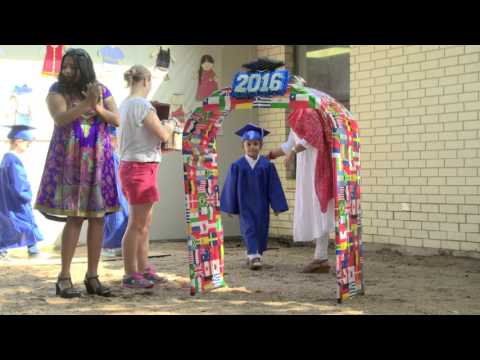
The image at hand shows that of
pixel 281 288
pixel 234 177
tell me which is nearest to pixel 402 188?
pixel 234 177

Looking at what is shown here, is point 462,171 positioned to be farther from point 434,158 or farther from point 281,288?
point 281,288

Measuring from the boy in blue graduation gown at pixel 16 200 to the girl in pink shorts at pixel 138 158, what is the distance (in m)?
3.05

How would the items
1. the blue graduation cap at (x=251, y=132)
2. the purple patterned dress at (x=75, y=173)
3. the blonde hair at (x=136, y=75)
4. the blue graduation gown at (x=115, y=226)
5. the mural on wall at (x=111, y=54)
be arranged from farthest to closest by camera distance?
the mural on wall at (x=111, y=54) → the blue graduation gown at (x=115, y=226) → the blue graduation cap at (x=251, y=132) → the blonde hair at (x=136, y=75) → the purple patterned dress at (x=75, y=173)

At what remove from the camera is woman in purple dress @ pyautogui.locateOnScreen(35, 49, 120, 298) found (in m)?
5.18

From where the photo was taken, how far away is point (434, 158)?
25.6 ft

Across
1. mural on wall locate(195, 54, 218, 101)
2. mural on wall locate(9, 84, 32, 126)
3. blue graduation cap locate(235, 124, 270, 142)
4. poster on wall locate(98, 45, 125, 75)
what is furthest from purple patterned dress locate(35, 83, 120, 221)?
mural on wall locate(195, 54, 218, 101)

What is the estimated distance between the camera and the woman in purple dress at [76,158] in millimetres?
5184

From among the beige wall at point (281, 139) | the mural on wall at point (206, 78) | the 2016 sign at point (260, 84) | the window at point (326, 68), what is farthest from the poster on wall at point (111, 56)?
the 2016 sign at point (260, 84)

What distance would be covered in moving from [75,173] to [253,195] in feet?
7.96

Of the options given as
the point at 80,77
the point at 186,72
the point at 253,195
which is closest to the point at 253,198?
the point at 253,195

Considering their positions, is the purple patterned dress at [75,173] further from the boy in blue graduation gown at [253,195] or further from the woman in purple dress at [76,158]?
the boy in blue graduation gown at [253,195]

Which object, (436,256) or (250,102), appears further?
(436,256)

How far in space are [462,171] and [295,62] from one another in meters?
3.30

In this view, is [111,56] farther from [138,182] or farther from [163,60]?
[138,182]
